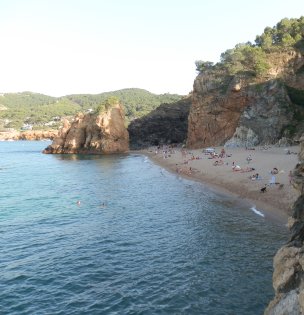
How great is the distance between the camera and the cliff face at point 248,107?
244 feet

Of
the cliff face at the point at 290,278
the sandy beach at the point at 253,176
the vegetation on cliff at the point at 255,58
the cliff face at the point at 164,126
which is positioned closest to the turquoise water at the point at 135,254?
the sandy beach at the point at 253,176

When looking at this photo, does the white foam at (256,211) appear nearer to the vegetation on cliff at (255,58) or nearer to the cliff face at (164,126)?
the vegetation on cliff at (255,58)

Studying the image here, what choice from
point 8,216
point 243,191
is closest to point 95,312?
point 8,216

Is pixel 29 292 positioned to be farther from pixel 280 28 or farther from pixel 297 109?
pixel 280 28

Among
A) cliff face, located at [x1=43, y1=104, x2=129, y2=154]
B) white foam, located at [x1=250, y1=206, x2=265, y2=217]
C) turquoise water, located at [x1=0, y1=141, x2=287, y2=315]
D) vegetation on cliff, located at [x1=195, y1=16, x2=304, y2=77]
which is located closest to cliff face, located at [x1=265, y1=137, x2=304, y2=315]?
turquoise water, located at [x1=0, y1=141, x2=287, y2=315]

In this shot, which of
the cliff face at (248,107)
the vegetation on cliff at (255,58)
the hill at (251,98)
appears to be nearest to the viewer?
the cliff face at (248,107)

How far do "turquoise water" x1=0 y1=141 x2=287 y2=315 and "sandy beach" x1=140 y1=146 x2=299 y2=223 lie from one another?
2055 mm

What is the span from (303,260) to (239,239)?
1649 centimetres

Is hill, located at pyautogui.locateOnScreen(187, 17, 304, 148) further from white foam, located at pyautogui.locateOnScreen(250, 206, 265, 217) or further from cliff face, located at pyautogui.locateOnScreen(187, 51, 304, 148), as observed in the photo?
white foam, located at pyautogui.locateOnScreen(250, 206, 265, 217)

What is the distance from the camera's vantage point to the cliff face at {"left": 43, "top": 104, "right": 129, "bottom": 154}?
101 metres

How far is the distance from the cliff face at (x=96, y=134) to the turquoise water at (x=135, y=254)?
5695 centimetres

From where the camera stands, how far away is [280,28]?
116 metres

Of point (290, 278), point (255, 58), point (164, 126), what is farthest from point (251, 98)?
point (290, 278)

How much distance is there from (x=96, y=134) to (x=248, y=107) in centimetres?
4251
